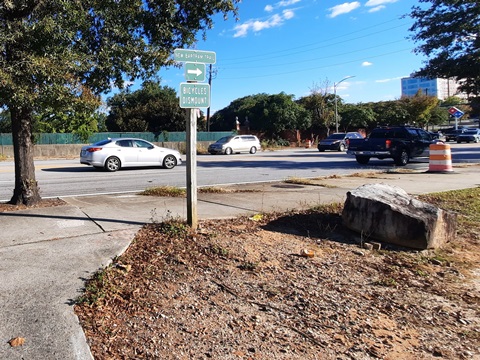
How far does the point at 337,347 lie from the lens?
3.23 m

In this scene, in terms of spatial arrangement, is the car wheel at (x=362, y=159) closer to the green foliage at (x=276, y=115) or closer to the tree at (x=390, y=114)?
the green foliage at (x=276, y=115)

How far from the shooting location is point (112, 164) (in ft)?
57.0

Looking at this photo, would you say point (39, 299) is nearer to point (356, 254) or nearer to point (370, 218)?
point (356, 254)

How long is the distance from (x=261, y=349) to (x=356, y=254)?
255cm

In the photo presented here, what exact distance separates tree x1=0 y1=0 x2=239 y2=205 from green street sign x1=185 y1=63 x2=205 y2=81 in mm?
2123

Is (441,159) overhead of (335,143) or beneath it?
beneath

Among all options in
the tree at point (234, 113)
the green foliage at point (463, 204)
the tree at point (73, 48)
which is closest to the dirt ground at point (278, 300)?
the green foliage at point (463, 204)

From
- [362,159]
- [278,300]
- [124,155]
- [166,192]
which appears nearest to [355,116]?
[362,159]

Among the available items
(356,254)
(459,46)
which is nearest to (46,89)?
(356,254)

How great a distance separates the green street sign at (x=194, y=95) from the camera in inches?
214

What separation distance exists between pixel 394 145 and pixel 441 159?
3259 mm

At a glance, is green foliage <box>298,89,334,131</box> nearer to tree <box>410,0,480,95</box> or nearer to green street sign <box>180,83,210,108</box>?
tree <box>410,0,480,95</box>

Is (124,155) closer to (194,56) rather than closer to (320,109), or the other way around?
(194,56)

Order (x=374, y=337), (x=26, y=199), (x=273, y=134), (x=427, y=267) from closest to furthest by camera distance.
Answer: (x=374, y=337), (x=427, y=267), (x=26, y=199), (x=273, y=134)
